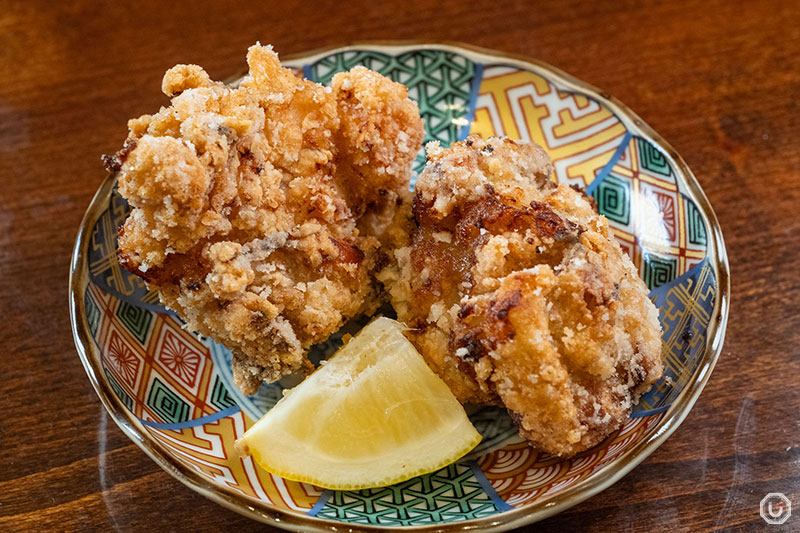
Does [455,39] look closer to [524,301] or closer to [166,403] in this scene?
[524,301]

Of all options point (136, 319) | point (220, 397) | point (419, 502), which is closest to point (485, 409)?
point (419, 502)

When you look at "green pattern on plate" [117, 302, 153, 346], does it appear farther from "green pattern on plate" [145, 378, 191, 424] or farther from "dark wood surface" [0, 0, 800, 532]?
"dark wood surface" [0, 0, 800, 532]

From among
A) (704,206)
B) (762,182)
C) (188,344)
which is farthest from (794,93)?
(188,344)

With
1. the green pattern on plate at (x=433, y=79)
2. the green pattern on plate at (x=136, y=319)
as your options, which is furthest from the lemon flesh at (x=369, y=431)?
the green pattern on plate at (x=433, y=79)

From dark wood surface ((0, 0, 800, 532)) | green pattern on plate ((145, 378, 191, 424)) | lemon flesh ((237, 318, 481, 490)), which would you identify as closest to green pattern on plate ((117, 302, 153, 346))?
green pattern on plate ((145, 378, 191, 424))

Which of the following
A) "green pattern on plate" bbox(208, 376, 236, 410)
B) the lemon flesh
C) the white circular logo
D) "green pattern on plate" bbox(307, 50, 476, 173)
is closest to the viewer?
the lemon flesh

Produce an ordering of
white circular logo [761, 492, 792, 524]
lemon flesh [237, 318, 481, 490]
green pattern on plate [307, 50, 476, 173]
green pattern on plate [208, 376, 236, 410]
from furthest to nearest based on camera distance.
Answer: green pattern on plate [307, 50, 476, 173], green pattern on plate [208, 376, 236, 410], white circular logo [761, 492, 792, 524], lemon flesh [237, 318, 481, 490]
